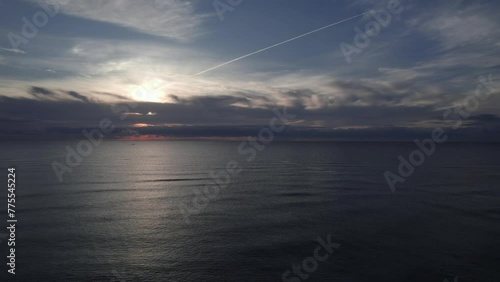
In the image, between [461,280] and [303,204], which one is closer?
[461,280]

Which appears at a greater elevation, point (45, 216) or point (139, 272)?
point (45, 216)

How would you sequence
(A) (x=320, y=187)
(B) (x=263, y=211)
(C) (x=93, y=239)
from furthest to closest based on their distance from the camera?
(A) (x=320, y=187) < (B) (x=263, y=211) < (C) (x=93, y=239)

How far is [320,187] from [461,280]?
138 feet

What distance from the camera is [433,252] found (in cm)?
2859

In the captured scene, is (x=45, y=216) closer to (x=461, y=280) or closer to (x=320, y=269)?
(x=320, y=269)

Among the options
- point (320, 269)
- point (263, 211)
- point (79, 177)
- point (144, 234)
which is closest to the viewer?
point (320, 269)

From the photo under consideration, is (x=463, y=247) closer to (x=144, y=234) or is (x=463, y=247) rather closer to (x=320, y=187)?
(x=144, y=234)

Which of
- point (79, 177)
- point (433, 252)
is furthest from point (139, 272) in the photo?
point (79, 177)

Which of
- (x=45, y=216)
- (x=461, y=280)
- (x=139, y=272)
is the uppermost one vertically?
(x=45, y=216)

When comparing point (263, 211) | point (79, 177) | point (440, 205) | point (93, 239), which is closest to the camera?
point (93, 239)

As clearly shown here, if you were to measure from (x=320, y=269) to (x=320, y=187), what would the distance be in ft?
132

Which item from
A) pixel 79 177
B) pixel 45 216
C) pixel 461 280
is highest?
pixel 79 177

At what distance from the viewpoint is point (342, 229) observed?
3553cm

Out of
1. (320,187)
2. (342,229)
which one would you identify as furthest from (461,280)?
(320,187)
